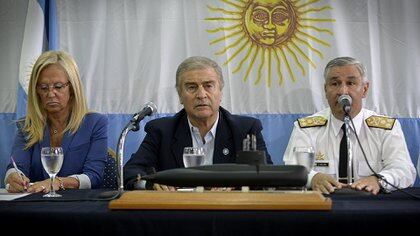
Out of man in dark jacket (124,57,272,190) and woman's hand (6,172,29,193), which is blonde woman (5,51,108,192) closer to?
man in dark jacket (124,57,272,190)

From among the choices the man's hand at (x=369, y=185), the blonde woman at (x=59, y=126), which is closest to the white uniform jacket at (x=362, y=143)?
the man's hand at (x=369, y=185)

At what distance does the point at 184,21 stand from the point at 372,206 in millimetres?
2403

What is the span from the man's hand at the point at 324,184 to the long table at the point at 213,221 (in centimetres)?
52

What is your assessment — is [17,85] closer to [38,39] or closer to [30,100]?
[38,39]

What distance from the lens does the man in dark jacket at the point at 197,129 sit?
273 centimetres

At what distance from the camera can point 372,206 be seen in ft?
5.00

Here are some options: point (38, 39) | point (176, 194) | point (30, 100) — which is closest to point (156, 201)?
point (176, 194)

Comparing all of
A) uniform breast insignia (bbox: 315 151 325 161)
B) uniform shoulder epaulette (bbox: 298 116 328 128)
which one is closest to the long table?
uniform breast insignia (bbox: 315 151 325 161)

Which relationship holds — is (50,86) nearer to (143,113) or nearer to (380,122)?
(143,113)

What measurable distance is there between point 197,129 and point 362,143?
0.92 metres

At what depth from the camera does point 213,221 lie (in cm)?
141

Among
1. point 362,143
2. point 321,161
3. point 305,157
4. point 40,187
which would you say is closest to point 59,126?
point 40,187

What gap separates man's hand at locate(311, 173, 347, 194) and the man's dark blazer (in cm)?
60

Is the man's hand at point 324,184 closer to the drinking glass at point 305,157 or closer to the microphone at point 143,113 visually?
the drinking glass at point 305,157
